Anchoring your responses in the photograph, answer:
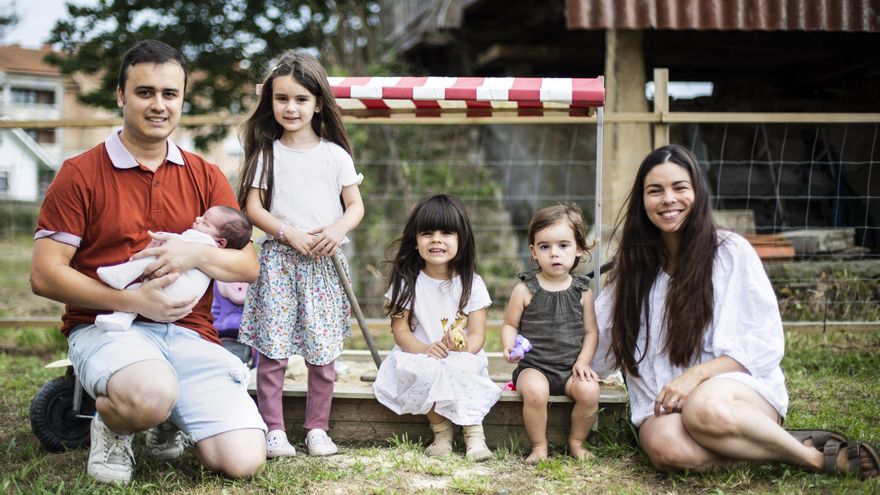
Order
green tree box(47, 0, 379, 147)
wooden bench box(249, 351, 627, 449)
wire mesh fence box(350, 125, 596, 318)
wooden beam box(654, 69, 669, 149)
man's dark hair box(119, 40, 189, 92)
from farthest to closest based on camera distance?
green tree box(47, 0, 379, 147) < wire mesh fence box(350, 125, 596, 318) < wooden beam box(654, 69, 669, 149) < wooden bench box(249, 351, 627, 449) < man's dark hair box(119, 40, 189, 92)

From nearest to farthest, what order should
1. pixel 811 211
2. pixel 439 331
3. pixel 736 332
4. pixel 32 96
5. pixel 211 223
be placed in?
pixel 736 332 → pixel 211 223 → pixel 439 331 → pixel 811 211 → pixel 32 96

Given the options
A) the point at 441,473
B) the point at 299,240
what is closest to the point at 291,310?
the point at 299,240

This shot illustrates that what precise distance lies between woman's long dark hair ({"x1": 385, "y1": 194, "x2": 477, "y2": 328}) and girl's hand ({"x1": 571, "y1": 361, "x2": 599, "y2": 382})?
541mm

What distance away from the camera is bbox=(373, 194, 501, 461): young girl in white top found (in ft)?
10.1

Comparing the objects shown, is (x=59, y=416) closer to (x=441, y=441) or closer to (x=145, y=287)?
(x=145, y=287)

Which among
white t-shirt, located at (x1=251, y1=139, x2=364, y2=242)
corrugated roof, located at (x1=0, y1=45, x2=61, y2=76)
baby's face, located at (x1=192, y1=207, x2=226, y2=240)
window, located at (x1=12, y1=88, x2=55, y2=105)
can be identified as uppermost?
corrugated roof, located at (x1=0, y1=45, x2=61, y2=76)

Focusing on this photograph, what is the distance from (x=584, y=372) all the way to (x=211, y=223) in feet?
5.28

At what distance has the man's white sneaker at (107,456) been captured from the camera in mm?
2682

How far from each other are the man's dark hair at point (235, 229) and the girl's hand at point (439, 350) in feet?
2.89

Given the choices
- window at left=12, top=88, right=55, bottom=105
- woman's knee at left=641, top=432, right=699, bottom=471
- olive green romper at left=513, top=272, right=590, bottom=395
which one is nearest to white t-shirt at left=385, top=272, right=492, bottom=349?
olive green romper at left=513, top=272, right=590, bottom=395

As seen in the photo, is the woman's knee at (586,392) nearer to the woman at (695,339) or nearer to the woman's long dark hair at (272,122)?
the woman at (695,339)

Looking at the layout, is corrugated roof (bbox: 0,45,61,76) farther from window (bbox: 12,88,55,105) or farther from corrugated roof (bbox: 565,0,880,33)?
corrugated roof (bbox: 565,0,880,33)

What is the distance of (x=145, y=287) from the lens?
2.72m

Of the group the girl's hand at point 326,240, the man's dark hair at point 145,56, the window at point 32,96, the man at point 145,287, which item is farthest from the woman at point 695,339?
the window at point 32,96
